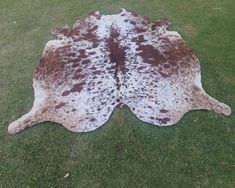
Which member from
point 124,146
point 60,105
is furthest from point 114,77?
point 124,146

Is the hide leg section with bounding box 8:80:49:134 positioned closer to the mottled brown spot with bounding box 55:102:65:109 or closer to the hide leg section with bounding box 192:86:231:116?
the mottled brown spot with bounding box 55:102:65:109

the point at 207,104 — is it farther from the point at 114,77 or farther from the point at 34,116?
the point at 34,116

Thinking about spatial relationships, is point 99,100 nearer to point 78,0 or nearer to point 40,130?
point 40,130

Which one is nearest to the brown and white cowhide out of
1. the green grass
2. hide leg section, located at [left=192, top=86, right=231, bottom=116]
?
hide leg section, located at [left=192, top=86, right=231, bottom=116]

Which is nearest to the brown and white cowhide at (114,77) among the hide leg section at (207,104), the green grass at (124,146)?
the hide leg section at (207,104)

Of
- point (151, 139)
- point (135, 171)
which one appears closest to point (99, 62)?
point (151, 139)
